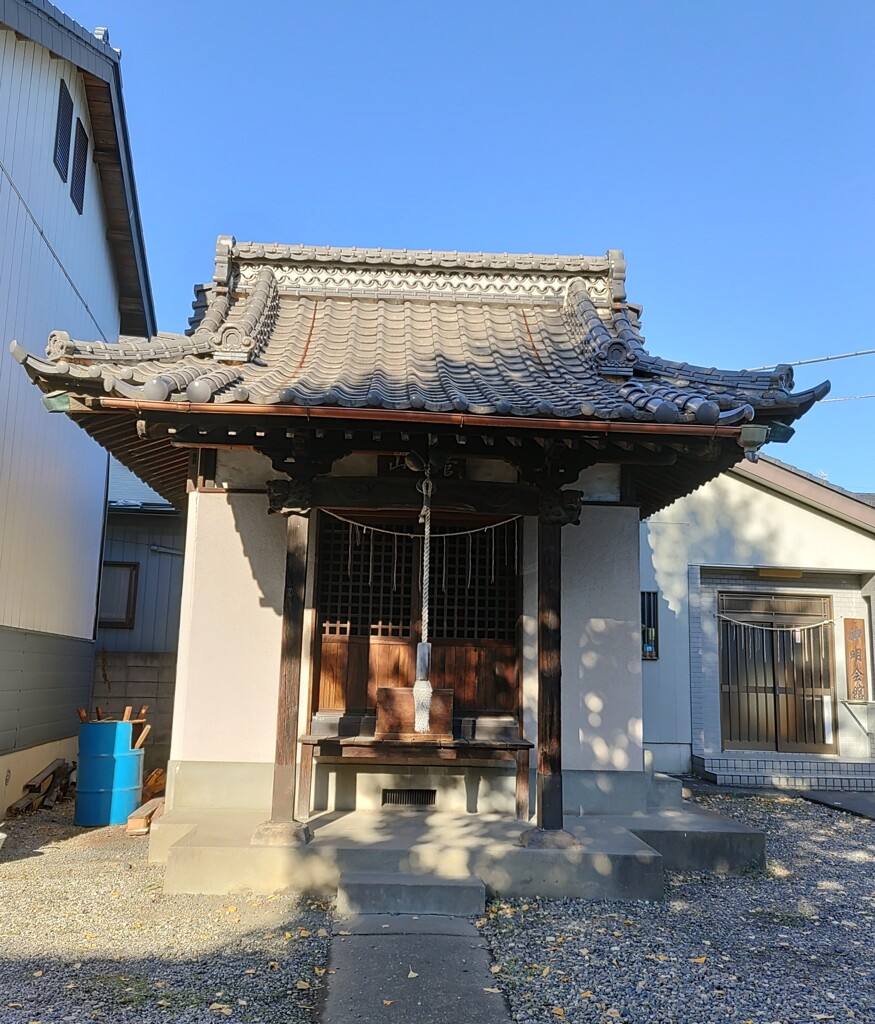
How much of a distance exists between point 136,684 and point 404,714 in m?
7.69

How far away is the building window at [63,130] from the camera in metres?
9.52

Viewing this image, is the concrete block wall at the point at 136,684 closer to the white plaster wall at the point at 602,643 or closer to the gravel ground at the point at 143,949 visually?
the gravel ground at the point at 143,949

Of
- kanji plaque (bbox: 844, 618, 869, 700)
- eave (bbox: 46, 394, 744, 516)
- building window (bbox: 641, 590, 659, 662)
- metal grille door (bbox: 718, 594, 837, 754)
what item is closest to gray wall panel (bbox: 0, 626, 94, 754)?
eave (bbox: 46, 394, 744, 516)

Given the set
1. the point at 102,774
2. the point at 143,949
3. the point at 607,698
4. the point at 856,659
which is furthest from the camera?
the point at 856,659

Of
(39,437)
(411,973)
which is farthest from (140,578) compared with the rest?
(411,973)

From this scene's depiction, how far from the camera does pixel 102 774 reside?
8.01 m

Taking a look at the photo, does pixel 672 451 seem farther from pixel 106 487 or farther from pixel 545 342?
pixel 106 487

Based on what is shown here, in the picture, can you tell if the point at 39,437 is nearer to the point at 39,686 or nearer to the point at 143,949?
the point at 39,686

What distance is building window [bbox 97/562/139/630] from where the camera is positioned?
13453 mm

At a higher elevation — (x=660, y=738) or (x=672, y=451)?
(x=672, y=451)

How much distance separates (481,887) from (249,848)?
1.61m

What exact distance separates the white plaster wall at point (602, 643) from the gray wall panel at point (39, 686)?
558cm

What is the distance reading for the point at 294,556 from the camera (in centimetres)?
622

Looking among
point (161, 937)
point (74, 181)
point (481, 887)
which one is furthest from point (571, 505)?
point (74, 181)
